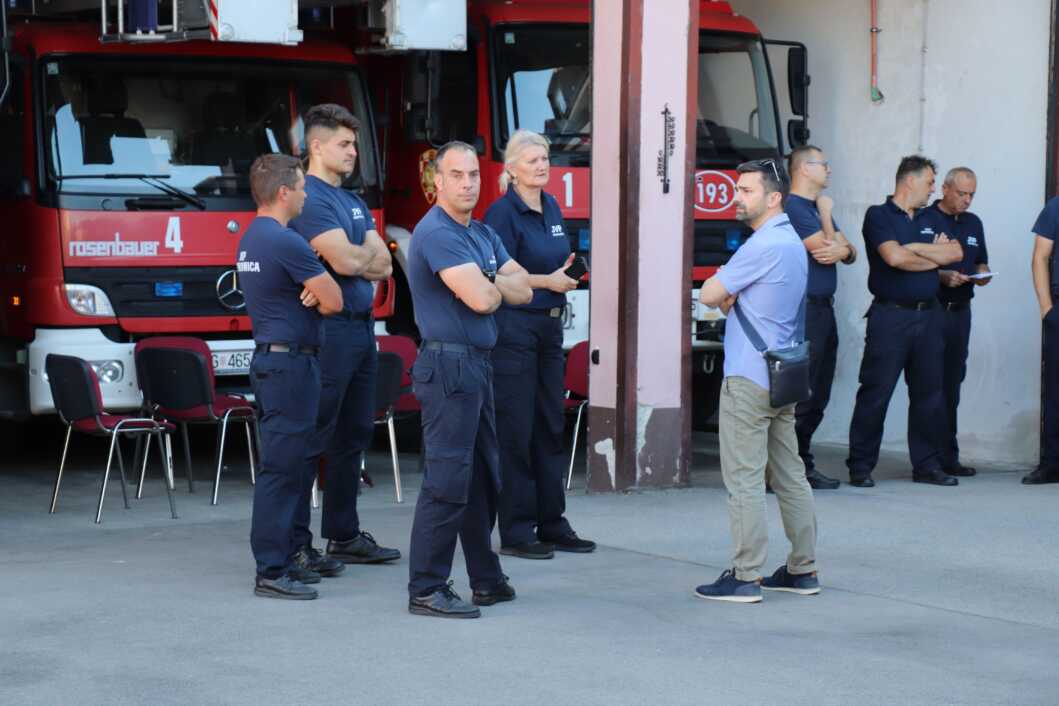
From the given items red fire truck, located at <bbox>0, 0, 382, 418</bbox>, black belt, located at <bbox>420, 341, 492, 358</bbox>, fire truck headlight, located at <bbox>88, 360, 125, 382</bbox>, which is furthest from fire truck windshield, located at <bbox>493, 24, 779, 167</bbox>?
black belt, located at <bbox>420, 341, 492, 358</bbox>

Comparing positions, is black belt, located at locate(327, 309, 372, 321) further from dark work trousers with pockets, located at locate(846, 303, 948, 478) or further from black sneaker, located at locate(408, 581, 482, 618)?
dark work trousers with pockets, located at locate(846, 303, 948, 478)

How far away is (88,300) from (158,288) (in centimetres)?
41

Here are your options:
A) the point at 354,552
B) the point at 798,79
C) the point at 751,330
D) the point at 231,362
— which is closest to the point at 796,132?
the point at 798,79

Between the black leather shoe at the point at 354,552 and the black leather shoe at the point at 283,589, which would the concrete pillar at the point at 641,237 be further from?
the black leather shoe at the point at 283,589

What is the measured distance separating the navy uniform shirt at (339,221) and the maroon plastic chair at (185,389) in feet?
7.31

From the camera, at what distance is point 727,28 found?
11.4 m

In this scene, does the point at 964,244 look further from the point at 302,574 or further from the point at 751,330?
the point at 302,574

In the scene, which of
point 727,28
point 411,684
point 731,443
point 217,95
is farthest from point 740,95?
point 411,684

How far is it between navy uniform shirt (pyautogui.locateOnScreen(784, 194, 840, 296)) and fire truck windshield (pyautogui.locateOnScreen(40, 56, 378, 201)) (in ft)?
9.25

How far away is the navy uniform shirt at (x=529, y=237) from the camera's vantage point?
7340mm

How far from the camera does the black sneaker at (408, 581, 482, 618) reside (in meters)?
6.32

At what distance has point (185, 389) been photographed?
363 inches

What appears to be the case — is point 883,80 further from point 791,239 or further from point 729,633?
point 729,633

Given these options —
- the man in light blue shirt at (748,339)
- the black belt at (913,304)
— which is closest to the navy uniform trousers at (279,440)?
the man in light blue shirt at (748,339)
